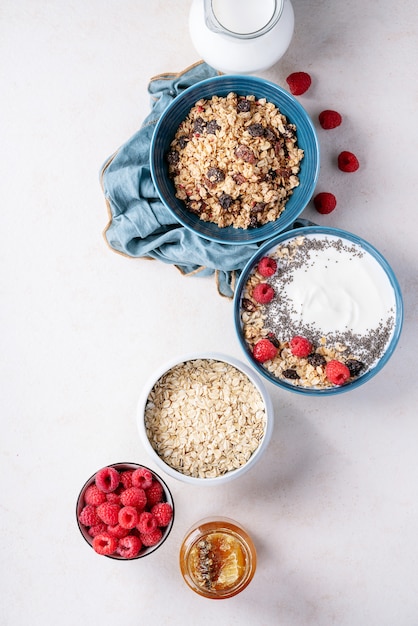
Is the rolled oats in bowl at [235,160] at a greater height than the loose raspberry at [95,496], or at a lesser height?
greater

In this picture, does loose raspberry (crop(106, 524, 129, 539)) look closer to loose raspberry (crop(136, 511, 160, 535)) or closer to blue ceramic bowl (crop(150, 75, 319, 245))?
loose raspberry (crop(136, 511, 160, 535))

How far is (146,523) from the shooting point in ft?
3.60

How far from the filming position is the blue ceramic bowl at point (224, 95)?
3.76 feet

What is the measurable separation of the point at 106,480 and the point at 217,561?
276 mm

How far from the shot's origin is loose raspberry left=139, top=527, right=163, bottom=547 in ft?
3.64

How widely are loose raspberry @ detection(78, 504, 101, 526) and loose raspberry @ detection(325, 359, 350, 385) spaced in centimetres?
A: 50

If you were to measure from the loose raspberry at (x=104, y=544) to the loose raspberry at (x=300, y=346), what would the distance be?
1.55 ft

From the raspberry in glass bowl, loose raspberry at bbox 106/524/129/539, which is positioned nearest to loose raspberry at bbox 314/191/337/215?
the raspberry in glass bowl

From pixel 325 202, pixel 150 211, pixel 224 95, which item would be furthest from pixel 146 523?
pixel 224 95

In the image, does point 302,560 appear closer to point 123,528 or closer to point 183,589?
point 183,589

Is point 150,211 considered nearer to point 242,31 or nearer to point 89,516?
point 242,31

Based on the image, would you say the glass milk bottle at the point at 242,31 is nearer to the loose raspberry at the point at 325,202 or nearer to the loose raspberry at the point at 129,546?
the loose raspberry at the point at 325,202

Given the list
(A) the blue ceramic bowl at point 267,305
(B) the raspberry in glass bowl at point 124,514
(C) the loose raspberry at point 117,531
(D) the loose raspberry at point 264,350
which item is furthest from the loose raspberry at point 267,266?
(C) the loose raspberry at point 117,531

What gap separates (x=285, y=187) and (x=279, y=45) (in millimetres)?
251
